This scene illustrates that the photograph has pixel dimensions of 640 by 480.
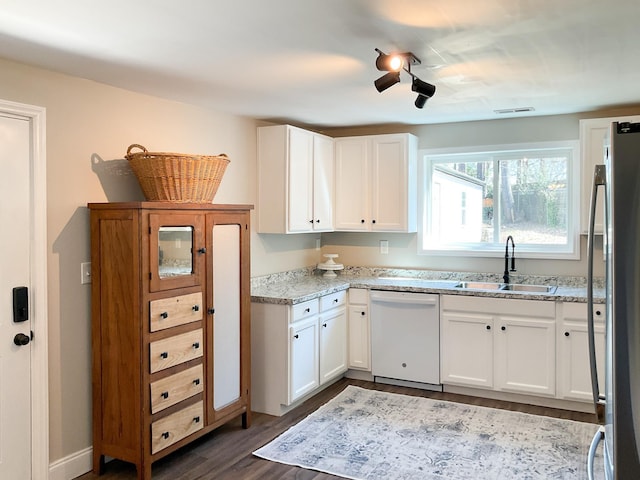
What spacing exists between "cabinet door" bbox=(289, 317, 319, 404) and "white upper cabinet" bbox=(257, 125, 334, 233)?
864 millimetres

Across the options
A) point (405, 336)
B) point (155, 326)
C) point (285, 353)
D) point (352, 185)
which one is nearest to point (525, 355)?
point (405, 336)

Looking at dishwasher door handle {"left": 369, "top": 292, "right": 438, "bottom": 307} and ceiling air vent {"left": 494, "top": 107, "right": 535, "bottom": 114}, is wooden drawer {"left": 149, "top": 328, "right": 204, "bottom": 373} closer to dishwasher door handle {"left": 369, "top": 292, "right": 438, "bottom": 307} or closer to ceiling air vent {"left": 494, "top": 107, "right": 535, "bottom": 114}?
dishwasher door handle {"left": 369, "top": 292, "right": 438, "bottom": 307}

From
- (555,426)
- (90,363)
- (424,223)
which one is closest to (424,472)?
(555,426)

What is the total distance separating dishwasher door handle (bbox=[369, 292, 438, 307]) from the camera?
170 inches

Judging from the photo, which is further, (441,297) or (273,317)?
(441,297)

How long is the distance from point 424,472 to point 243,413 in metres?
1.29

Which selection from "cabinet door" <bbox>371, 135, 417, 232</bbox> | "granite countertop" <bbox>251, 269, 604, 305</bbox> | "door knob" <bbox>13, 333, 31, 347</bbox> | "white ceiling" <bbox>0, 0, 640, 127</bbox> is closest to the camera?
"white ceiling" <bbox>0, 0, 640, 127</bbox>

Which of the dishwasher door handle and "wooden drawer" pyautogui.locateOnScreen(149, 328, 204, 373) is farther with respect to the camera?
the dishwasher door handle

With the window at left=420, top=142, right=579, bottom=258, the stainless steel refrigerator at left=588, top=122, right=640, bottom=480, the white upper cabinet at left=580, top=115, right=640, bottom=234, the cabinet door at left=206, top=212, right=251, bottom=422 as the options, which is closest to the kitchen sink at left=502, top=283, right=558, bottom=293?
the window at left=420, top=142, right=579, bottom=258

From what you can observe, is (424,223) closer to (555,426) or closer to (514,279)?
(514,279)

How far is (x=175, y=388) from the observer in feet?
10.2

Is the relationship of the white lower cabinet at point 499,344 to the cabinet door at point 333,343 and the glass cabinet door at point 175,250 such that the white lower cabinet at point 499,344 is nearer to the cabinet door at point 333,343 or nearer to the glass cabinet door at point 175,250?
the cabinet door at point 333,343

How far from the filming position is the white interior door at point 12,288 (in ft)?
8.88

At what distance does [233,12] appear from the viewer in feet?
7.01
